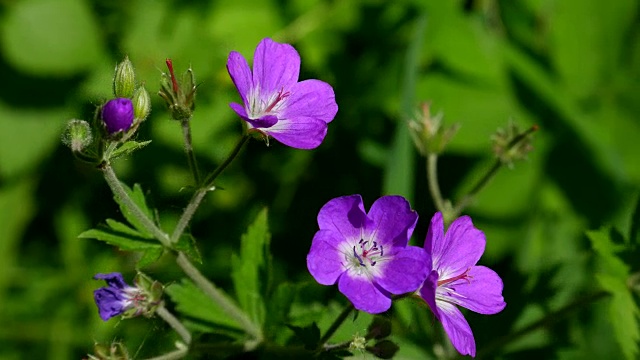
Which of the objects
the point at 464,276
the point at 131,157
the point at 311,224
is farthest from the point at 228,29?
the point at 464,276

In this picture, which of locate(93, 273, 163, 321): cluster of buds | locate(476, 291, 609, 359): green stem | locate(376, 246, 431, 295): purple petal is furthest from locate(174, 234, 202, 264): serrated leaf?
locate(476, 291, 609, 359): green stem

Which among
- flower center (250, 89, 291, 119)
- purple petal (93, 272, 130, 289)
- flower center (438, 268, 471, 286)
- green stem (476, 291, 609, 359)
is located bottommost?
green stem (476, 291, 609, 359)

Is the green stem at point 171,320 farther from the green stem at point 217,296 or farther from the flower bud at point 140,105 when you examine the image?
the flower bud at point 140,105

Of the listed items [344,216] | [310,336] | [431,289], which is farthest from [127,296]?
[431,289]

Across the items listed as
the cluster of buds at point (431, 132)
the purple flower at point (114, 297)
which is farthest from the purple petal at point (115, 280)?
the cluster of buds at point (431, 132)

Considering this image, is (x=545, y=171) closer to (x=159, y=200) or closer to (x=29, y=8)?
(x=159, y=200)

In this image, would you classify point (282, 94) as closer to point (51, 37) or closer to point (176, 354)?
point (176, 354)

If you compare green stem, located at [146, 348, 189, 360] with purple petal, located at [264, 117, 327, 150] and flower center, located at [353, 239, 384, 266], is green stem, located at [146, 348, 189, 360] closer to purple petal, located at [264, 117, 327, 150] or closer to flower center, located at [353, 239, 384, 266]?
flower center, located at [353, 239, 384, 266]
